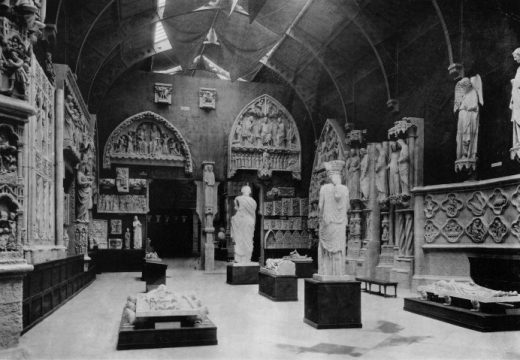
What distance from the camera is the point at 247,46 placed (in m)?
18.0

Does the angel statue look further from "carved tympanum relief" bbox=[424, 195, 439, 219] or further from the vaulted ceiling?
the vaulted ceiling

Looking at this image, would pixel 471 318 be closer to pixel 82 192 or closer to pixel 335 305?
pixel 335 305

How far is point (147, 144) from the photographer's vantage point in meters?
20.0

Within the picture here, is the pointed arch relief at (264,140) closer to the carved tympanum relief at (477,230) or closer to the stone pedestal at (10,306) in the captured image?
the carved tympanum relief at (477,230)

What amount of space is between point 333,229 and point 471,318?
2493mm

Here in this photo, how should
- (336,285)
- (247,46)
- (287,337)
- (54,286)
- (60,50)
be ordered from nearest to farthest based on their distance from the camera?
(287,337), (336,285), (54,286), (60,50), (247,46)

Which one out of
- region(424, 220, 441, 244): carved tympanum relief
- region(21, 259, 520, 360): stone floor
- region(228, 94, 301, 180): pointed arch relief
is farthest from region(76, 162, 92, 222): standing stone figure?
region(424, 220, 441, 244): carved tympanum relief

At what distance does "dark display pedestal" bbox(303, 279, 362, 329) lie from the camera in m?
7.89

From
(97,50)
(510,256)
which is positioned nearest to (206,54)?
(97,50)

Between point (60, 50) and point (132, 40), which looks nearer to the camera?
point (60, 50)

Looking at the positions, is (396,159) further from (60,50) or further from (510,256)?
(60,50)

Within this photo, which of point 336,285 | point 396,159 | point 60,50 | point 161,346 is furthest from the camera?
point 396,159

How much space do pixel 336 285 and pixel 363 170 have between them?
8.70m

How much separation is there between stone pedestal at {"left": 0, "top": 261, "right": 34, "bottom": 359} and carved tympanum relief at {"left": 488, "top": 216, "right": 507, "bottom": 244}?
8.66m
